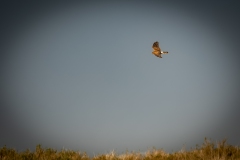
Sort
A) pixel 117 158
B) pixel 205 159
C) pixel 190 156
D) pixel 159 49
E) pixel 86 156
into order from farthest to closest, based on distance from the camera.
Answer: pixel 159 49
pixel 86 156
pixel 117 158
pixel 190 156
pixel 205 159

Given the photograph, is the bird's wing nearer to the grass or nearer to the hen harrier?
the hen harrier

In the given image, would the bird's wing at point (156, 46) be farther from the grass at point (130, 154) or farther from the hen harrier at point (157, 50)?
the grass at point (130, 154)

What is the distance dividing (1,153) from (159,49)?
8.96m

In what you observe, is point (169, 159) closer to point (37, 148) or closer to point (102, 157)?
point (102, 157)

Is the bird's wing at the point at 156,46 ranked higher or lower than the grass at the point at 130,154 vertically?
higher

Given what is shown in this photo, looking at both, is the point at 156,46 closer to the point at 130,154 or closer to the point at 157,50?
the point at 157,50

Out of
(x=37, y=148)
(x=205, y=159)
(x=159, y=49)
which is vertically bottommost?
(x=205, y=159)

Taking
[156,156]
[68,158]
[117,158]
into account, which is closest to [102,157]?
[117,158]

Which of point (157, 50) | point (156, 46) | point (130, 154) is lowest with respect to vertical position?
point (130, 154)

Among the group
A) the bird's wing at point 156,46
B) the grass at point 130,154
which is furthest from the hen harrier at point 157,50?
the grass at point 130,154

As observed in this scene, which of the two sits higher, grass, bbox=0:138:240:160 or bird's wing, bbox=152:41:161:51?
bird's wing, bbox=152:41:161:51

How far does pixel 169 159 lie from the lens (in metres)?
10.9

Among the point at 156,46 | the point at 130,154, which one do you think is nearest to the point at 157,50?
the point at 156,46

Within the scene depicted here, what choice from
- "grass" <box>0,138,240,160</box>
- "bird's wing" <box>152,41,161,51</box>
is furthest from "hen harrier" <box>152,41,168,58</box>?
"grass" <box>0,138,240,160</box>
